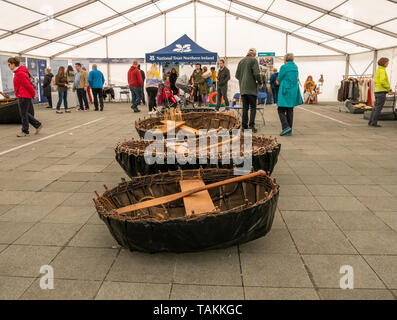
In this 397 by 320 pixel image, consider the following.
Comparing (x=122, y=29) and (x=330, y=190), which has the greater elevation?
(x=122, y=29)

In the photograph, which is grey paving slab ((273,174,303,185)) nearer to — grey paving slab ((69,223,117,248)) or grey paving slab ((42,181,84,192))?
grey paving slab ((69,223,117,248))

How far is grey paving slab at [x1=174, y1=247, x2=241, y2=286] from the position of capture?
8.04ft

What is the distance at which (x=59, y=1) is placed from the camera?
1276 centimetres

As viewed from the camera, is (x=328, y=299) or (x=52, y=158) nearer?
(x=328, y=299)

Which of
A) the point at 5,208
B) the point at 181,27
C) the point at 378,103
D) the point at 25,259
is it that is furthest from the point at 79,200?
the point at 181,27

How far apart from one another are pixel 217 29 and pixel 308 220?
17623 millimetres

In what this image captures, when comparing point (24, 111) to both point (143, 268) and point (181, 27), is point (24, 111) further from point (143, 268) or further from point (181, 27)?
point (181, 27)

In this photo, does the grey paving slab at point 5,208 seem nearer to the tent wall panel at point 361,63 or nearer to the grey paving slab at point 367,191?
the grey paving slab at point 367,191

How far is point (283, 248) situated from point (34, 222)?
8.20ft

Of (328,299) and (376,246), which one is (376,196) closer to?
(376,246)

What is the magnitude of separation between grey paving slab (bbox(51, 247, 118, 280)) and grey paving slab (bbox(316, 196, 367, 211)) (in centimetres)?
241

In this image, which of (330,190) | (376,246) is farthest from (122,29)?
(376,246)

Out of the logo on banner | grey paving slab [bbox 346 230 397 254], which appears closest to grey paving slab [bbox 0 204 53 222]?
grey paving slab [bbox 346 230 397 254]
